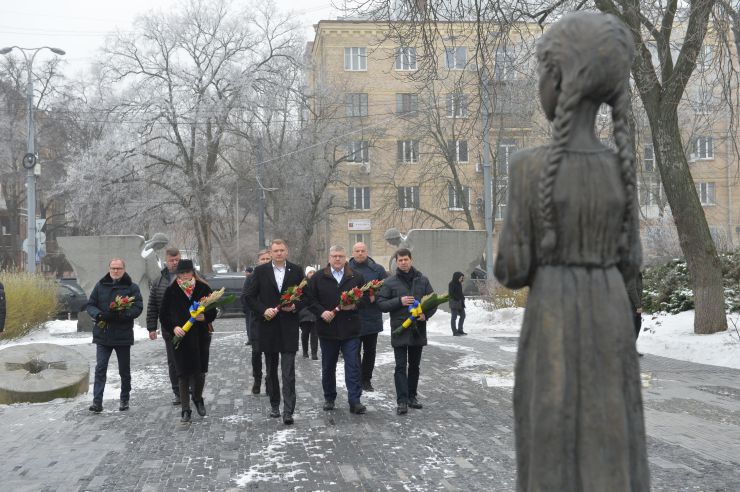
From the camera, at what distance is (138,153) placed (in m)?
40.4

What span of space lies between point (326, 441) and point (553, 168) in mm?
5573

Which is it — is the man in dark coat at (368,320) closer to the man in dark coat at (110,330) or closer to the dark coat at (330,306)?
the dark coat at (330,306)

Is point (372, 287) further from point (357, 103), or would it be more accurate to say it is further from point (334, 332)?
point (357, 103)

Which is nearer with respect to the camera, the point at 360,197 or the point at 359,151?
the point at 359,151

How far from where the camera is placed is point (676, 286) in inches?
799

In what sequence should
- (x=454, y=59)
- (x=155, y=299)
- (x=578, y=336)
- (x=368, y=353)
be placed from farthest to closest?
(x=454, y=59) → (x=368, y=353) → (x=155, y=299) → (x=578, y=336)

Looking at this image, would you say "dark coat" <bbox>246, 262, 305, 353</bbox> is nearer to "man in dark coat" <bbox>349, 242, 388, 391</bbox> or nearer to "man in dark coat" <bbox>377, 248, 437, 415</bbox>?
"man in dark coat" <bbox>349, 242, 388, 391</bbox>

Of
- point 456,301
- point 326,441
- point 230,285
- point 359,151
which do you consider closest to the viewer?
point 326,441

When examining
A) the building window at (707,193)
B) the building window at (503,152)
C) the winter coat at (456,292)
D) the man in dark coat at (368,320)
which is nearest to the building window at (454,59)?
the man in dark coat at (368,320)

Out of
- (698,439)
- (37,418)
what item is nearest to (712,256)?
(698,439)

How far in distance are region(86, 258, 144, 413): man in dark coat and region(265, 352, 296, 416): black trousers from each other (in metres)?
2.03

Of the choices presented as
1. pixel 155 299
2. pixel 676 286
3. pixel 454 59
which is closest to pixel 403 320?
pixel 155 299

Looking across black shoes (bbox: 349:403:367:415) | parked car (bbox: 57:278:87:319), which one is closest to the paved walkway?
black shoes (bbox: 349:403:367:415)

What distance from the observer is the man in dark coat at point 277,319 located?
31.3 ft
